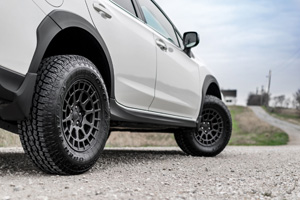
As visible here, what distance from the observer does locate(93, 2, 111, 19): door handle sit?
300cm

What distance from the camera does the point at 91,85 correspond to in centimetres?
292

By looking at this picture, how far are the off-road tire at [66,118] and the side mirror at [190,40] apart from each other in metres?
2.07

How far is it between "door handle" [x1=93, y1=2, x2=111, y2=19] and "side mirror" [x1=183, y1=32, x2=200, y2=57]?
1.84m

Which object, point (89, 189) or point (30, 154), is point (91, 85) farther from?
point (89, 189)

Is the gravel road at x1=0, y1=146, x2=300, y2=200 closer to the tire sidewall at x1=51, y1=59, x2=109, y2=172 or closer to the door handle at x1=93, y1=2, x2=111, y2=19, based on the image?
the tire sidewall at x1=51, y1=59, x2=109, y2=172

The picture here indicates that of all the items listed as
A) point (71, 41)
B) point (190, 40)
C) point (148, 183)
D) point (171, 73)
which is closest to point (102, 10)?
point (71, 41)

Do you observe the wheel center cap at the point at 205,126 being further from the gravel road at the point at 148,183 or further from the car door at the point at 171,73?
the gravel road at the point at 148,183

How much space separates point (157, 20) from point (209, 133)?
1.80m

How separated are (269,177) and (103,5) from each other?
1989mm

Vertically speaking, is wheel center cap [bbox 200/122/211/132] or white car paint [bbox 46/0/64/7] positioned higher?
white car paint [bbox 46/0/64/7]

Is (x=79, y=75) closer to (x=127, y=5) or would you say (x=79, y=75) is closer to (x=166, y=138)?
(x=127, y=5)

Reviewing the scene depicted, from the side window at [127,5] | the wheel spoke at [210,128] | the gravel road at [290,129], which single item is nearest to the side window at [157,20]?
the side window at [127,5]

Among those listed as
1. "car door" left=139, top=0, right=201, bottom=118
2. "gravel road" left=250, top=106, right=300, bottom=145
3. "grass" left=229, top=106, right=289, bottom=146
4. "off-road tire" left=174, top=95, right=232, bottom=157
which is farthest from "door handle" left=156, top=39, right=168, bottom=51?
"gravel road" left=250, top=106, right=300, bottom=145

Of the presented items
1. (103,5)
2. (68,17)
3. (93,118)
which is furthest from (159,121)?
(68,17)
